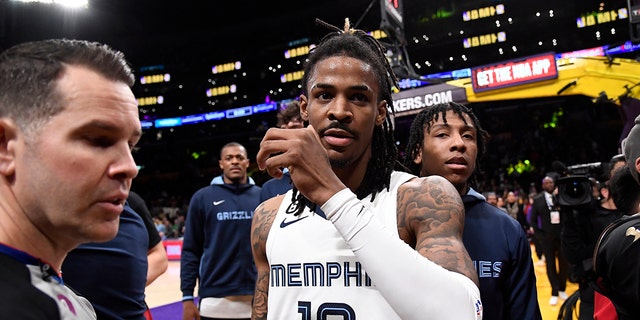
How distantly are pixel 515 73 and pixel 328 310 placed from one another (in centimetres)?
691

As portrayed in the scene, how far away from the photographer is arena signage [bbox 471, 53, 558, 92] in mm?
7434

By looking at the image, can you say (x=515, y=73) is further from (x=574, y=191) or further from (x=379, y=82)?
(x=379, y=82)

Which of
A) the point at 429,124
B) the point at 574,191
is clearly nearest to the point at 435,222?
the point at 429,124

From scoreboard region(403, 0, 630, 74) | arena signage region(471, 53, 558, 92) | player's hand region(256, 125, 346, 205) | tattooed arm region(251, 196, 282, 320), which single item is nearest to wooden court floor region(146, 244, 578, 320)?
arena signage region(471, 53, 558, 92)

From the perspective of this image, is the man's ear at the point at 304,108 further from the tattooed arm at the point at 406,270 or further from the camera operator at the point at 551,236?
the camera operator at the point at 551,236

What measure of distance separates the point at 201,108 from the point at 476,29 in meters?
20.6

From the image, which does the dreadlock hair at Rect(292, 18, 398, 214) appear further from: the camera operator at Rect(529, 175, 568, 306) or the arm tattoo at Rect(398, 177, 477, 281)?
the camera operator at Rect(529, 175, 568, 306)

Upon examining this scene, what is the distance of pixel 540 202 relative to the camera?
334 inches

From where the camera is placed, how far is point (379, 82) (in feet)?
6.35

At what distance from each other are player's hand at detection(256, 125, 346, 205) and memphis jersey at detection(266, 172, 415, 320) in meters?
0.36

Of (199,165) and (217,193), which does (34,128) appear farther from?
(199,165)

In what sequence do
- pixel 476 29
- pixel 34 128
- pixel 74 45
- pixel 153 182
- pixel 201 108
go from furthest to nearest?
pixel 201 108, pixel 153 182, pixel 476 29, pixel 74 45, pixel 34 128

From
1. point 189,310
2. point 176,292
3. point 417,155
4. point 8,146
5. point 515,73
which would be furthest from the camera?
point 176,292

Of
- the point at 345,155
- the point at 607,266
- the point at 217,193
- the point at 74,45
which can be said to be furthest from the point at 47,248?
the point at 217,193
